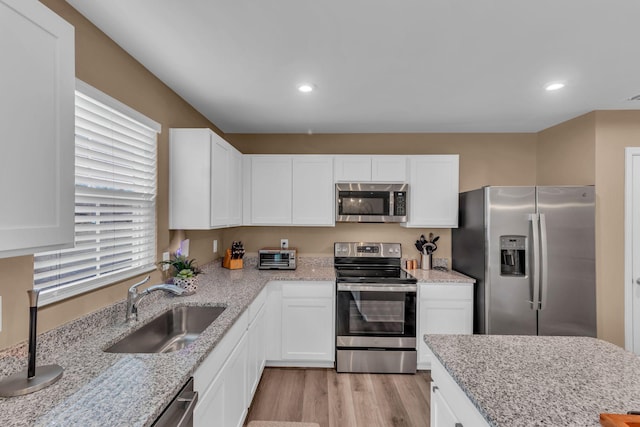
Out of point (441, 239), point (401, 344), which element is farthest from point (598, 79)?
point (401, 344)

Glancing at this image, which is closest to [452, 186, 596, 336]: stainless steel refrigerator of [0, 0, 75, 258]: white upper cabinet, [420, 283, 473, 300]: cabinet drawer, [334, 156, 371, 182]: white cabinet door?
[420, 283, 473, 300]: cabinet drawer

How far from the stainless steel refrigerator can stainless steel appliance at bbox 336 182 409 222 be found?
0.82 metres

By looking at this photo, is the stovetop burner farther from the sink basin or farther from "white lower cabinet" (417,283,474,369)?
the sink basin

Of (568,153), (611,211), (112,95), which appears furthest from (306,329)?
(568,153)

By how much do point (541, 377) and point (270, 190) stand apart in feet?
9.02

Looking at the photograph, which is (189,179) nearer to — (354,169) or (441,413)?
(354,169)

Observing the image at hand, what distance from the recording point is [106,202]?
1727 mm

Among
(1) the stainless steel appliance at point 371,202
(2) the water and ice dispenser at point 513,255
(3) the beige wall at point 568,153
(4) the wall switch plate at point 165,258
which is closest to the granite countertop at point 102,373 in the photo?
(4) the wall switch plate at point 165,258

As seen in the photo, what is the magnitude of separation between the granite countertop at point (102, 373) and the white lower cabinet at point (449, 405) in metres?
1.04

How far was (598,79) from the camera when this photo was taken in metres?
2.19

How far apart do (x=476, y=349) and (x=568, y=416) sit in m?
0.48

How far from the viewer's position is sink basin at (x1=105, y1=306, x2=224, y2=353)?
167cm

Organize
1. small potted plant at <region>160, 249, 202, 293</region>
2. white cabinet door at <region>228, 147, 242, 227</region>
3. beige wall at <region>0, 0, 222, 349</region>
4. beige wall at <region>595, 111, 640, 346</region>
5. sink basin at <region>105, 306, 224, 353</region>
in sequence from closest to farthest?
beige wall at <region>0, 0, 222, 349</region>
sink basin at <region>105, 306, 224, 353</region>
small potted plant at <region>160, 249, 202, 293</region>
beige wall at <region>595, 111, 640, 346</region>
white cabinet door at <region>228, 147, 242, 227</region>

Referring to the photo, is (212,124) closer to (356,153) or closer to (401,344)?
(356,153)
